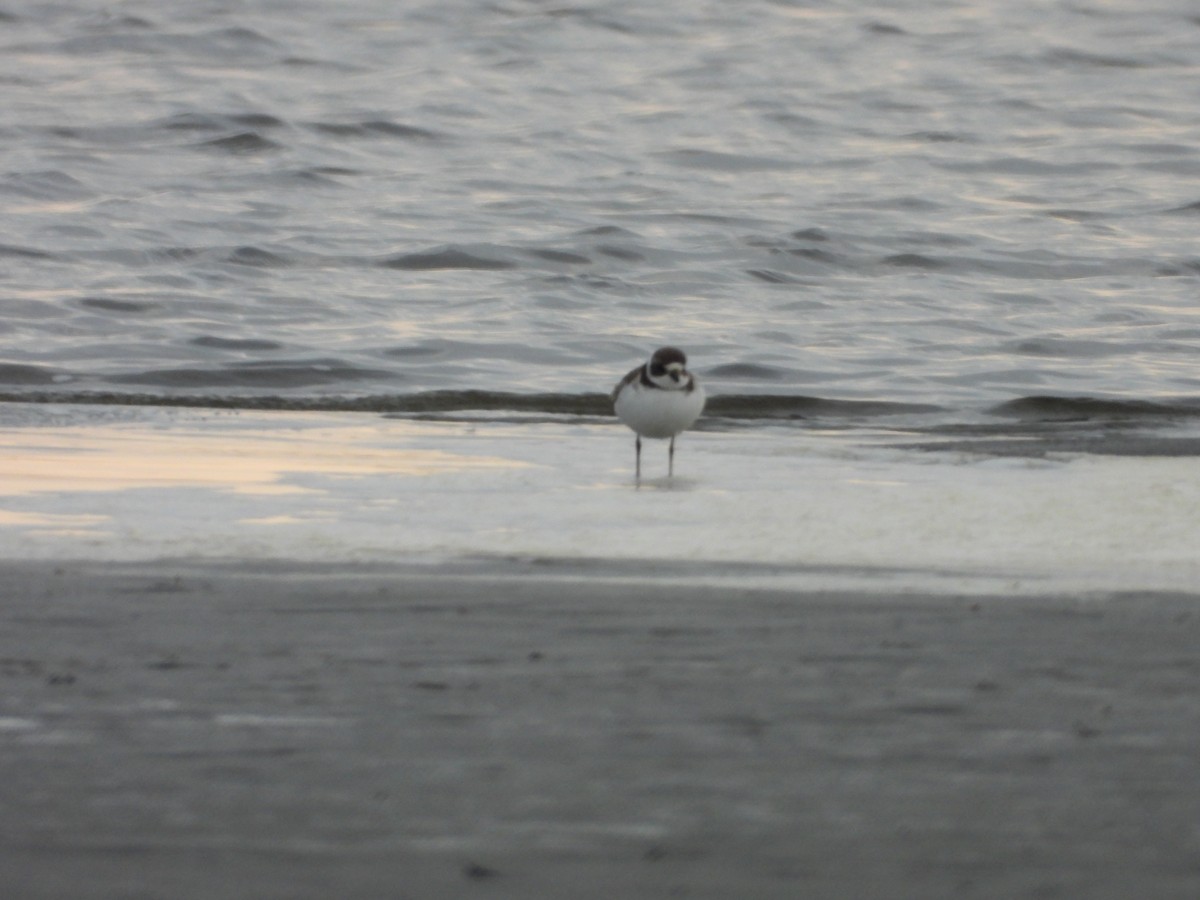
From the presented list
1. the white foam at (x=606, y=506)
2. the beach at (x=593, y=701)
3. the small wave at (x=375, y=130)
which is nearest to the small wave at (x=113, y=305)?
the white foam at (x=606, y=506)

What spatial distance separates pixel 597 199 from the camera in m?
22.2

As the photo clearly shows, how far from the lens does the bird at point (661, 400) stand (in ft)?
31.4

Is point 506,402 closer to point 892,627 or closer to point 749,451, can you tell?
point 749,451

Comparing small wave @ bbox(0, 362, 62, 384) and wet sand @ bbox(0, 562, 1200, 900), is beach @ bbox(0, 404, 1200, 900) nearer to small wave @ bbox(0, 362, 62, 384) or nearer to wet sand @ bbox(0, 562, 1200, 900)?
wet sand @ bbox(0, 562, 1200, 900)

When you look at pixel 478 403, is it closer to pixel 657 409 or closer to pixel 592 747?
pixel 657 409

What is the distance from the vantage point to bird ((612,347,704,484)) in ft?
31.4

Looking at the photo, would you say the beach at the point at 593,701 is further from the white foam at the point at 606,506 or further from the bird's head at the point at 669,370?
the bird's head at the point at 669,370

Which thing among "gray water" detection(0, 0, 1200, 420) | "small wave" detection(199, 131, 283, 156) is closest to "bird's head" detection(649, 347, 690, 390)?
"gray water" detection(0, 0, 1200, 420)

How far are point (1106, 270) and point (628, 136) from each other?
860cm

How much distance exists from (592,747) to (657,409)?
6274mm

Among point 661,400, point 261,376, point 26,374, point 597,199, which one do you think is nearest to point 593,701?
point 661,400

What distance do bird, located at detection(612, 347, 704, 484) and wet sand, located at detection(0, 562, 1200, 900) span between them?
480 centimetres

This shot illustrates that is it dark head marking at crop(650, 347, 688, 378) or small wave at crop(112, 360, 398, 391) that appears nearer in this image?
dark head marking at crop(650, 347, 688, 378)

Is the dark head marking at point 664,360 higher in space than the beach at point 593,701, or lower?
lower
